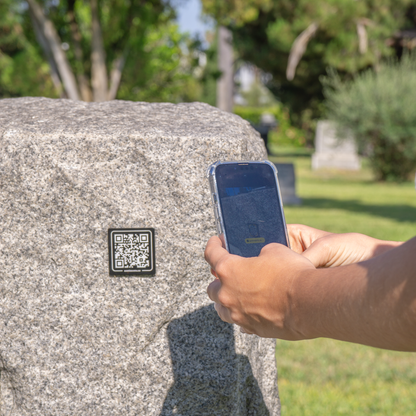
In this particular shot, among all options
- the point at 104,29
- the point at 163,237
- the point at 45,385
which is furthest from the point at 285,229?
the point at 104,29

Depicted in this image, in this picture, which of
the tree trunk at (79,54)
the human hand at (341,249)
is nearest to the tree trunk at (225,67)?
the tree trunk at (79,54)

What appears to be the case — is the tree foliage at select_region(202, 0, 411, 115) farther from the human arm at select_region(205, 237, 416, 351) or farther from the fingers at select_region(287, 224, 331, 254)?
the human arm at select_region(205, 237, 416, 351)

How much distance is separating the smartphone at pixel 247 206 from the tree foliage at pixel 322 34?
44.7 feet

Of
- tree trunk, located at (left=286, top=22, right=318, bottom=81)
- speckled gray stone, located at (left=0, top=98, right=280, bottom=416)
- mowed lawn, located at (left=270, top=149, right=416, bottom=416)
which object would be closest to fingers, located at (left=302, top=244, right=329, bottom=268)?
speckled gray stone, located at (left=0, top=98, right=280, bottom=416)

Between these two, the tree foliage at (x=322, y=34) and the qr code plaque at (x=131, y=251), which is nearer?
the qr code plaque at (x=131, y=251)

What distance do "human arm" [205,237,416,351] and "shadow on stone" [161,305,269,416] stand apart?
1.98ft

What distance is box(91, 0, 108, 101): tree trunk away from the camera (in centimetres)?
725

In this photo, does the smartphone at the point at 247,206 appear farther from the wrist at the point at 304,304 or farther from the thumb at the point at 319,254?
the wrist at the point at 304,304

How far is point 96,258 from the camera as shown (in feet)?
5.74

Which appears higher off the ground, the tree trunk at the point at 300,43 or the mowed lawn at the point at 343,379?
the tree trunk at the point at 300,43

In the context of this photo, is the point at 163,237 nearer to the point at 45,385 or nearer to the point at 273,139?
the point at 45,385

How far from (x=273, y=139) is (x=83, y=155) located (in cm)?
3513

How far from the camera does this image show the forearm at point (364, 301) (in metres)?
0.86

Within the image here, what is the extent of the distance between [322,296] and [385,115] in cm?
1426
